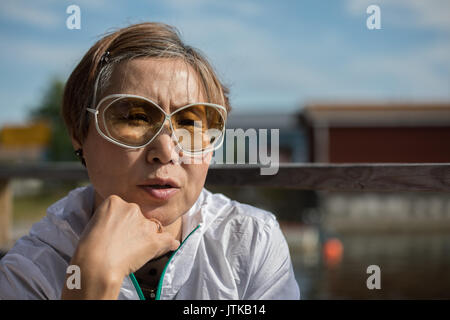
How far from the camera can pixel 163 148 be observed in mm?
1262

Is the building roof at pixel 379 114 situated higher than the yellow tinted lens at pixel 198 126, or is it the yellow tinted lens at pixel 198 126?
the yellow tinted lens at pixel 198 126

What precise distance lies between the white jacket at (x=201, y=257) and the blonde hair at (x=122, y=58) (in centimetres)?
28

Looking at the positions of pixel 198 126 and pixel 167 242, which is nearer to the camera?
pixel 167 242

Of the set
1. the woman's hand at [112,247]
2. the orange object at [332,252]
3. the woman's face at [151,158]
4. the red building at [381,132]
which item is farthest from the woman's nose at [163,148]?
the red building at [381,132]

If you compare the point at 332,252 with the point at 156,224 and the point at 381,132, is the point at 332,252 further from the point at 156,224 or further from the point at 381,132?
the point at 156,224

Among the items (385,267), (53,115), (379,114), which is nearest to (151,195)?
(385,267)

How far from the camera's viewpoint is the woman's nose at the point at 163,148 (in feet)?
4.14

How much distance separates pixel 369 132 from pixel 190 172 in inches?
766

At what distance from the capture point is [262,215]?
61.1 inches

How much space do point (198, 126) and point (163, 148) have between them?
144mm

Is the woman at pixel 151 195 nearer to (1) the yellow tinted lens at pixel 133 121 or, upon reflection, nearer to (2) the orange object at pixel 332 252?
(1) the yellow tinted lens at pixel 133 121

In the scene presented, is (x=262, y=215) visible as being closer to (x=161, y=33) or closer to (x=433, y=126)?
(x=161, y=33)

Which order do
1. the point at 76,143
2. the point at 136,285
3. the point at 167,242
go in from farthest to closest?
the point at 76,143
the point at 136,285
the point at 167,242
